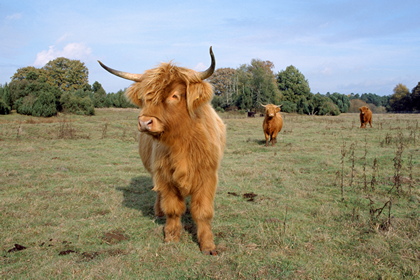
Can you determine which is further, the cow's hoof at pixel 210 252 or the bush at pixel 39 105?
Result: the bush at pixel 39 105

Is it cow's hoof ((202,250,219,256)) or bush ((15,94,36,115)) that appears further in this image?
bush ((15,94,36,115))

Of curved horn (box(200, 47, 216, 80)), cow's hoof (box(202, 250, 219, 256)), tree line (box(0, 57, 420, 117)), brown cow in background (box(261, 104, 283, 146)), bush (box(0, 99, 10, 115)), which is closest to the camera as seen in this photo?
curved horn (box(200, 47, 216, 80))

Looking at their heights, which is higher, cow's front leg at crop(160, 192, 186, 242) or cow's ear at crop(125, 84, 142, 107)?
cow's ear at crop(125, 84, 142, 107)

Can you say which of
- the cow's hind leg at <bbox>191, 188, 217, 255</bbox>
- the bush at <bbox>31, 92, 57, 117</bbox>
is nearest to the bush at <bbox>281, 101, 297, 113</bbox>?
the bush at <bbox>31, 92, 57, 117</bbox>

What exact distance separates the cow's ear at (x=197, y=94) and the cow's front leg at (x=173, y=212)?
3.46 feet

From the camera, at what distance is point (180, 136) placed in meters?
3.28

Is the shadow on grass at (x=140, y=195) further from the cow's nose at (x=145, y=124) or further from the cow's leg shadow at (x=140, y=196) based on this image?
the cow's nose at (x=145, y=124)

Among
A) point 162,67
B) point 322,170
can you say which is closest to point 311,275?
point 162,67

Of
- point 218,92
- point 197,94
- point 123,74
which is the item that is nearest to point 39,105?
point 123,74

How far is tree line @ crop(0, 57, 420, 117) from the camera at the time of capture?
24141 millimetres

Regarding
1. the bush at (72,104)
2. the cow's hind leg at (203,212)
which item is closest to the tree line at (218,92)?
the bush at (72,104)

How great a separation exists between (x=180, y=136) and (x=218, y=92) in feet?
136

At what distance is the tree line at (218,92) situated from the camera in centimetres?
2414

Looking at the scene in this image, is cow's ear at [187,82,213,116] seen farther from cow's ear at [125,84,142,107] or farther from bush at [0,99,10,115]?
bush at [0,99,10,115]
